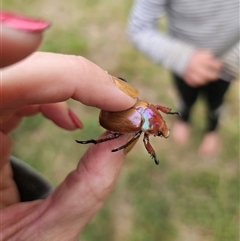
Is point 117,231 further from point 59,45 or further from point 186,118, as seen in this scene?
point 59,45

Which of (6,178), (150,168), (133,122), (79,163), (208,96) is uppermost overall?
(133,122)

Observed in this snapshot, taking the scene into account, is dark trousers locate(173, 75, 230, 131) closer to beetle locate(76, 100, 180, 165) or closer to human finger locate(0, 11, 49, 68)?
beetle locate(76, 100, 180, 165)

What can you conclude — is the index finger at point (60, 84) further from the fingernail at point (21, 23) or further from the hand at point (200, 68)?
the hand at point (200, 68)

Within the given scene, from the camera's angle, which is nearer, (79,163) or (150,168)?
(79,163)

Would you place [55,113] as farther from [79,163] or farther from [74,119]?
[79,163]

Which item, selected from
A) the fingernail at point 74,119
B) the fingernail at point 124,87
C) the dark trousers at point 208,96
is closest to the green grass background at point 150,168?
the dark trousers at point 208,96

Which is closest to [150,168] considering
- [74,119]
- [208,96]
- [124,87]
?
[208,96]

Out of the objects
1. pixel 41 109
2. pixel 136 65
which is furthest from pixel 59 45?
pixel 41 109

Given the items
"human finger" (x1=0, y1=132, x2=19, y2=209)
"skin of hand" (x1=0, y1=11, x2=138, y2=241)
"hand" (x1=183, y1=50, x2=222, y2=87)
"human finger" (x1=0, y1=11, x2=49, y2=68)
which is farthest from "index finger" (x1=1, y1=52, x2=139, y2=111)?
"hand" (x1=183, y1=50, x2=222, y2=87)
